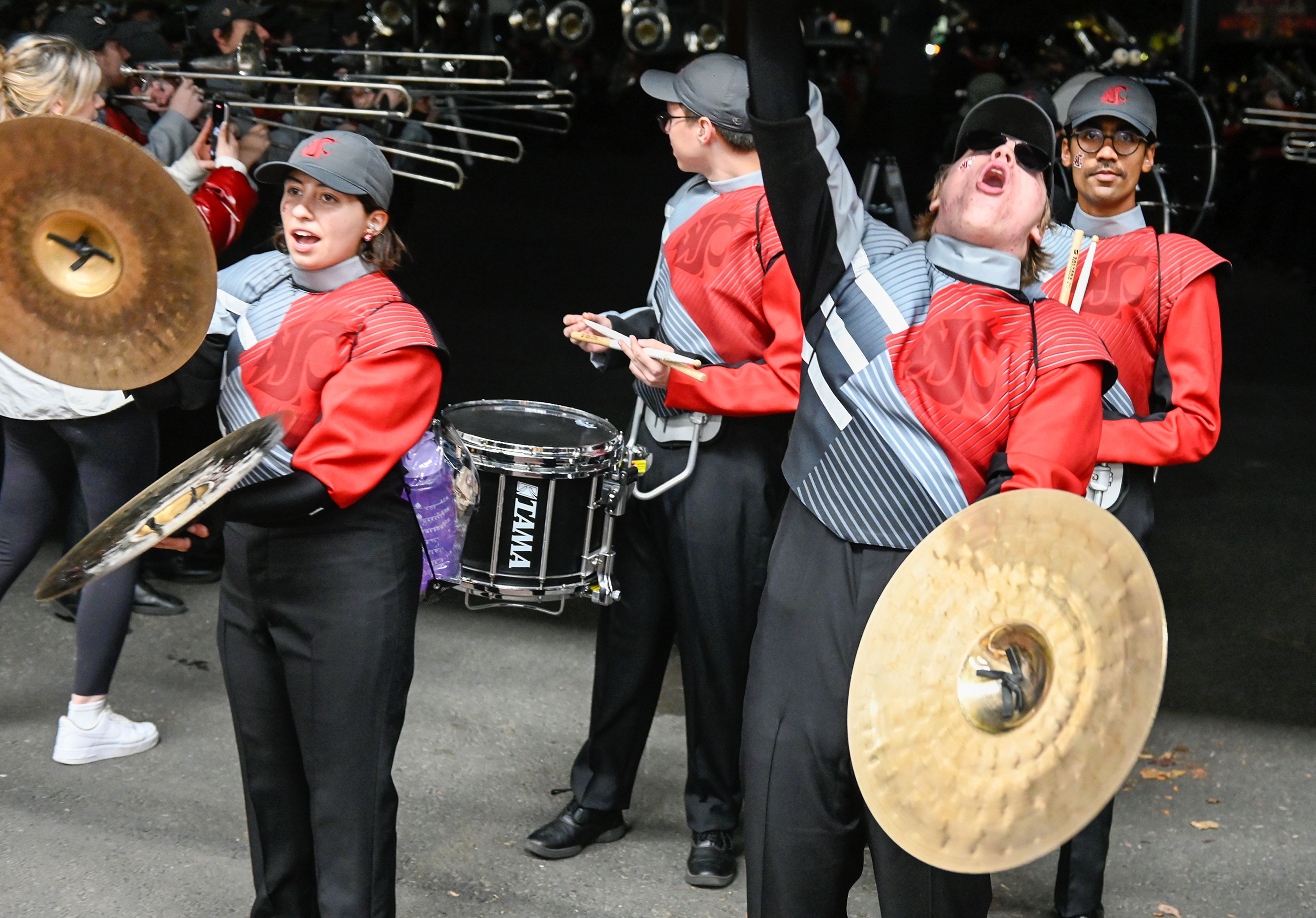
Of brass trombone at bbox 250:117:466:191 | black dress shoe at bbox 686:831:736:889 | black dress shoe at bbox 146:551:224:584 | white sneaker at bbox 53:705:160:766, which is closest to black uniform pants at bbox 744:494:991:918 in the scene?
black dress shoe at bbox 686:831:736:889

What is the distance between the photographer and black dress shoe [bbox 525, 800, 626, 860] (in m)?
3.87

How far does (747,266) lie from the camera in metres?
3.46

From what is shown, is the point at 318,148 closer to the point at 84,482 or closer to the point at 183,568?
the point at 84,482

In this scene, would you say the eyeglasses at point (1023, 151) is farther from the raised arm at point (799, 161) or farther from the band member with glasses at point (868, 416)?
the raised arm at point (799, 161)

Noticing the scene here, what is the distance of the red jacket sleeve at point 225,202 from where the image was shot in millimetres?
4480

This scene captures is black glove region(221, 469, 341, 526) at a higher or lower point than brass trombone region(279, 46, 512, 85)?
lower

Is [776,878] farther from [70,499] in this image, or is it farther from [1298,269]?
[1298,269]

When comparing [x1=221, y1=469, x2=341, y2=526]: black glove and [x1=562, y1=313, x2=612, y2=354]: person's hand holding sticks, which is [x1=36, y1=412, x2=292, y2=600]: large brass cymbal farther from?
[x1=562, y1=313, x2=612, y2=354]: person's hand holding sticks

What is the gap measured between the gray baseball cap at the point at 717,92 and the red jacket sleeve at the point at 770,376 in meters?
0.41

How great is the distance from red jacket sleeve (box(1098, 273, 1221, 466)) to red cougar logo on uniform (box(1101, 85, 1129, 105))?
56cm

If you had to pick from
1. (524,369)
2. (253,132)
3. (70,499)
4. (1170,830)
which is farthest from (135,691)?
(524,369)

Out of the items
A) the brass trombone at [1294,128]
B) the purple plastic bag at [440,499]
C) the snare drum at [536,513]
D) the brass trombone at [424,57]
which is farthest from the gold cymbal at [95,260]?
the brass trombone at [1294,128]

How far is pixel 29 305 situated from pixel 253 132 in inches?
87.6

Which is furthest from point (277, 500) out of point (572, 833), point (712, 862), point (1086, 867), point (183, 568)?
point (183, 568)
